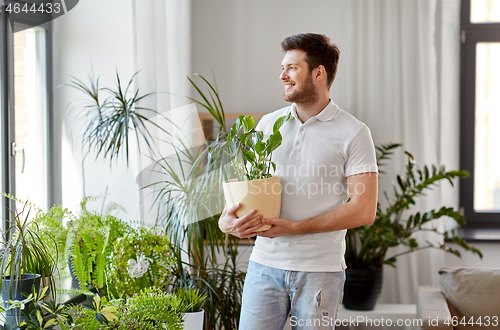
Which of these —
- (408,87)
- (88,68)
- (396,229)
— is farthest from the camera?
(408,87)

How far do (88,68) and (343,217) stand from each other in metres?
1.85

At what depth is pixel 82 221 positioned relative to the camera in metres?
2.17

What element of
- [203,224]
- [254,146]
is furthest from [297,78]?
[203,224]

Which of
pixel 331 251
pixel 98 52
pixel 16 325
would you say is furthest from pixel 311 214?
pixel 98 52

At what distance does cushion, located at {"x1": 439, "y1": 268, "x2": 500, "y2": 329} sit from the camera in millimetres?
2359

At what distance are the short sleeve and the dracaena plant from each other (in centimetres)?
22

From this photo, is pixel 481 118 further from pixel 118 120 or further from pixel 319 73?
pixel 118 120

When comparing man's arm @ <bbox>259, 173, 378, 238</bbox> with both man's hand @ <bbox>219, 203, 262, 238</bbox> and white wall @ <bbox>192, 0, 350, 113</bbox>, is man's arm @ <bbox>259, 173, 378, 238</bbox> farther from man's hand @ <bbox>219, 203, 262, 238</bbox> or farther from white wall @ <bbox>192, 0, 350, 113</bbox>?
white wall @ <bbox>192, 0, 350, 113</bbox>

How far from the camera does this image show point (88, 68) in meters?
2.69

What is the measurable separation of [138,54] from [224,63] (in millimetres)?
1056

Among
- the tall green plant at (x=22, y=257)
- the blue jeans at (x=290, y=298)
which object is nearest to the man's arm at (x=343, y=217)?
the blue jeans at (x=290, y=298)

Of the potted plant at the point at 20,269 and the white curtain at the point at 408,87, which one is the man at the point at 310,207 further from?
the white curtain at the point at 408,87

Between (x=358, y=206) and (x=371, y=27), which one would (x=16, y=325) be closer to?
(x=358, y=206)

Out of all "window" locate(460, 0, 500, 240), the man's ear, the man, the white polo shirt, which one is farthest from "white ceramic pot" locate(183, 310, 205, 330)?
"window" locate(460, 0, 500, 240)
